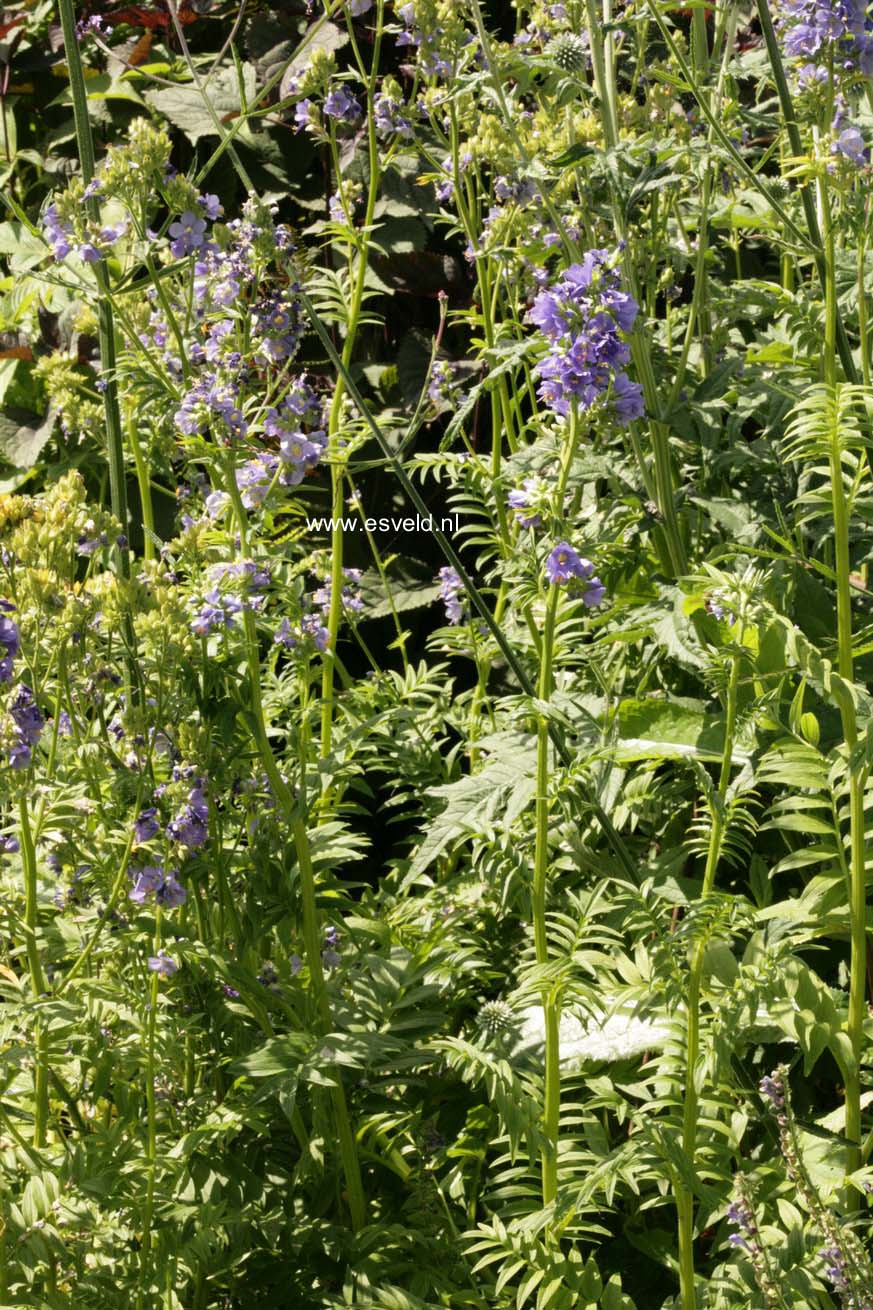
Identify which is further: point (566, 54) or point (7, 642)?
point (566, 54)

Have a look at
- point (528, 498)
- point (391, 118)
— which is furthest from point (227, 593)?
point (391, 118)

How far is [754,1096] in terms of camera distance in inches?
78.2

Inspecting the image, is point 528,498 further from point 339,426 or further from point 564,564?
point 339,426

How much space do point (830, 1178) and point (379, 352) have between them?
3.18m

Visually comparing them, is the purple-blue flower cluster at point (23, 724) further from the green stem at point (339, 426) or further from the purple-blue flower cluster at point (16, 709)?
the green stem at point (339, 426)

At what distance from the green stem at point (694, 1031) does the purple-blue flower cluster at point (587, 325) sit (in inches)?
16.3

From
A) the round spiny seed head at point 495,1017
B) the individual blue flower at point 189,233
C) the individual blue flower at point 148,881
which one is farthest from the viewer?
the individual blue flower at point 189,233

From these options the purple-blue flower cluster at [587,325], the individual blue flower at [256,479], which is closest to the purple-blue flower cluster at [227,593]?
the individual blue flower at [256,479]

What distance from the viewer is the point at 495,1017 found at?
6.69ft

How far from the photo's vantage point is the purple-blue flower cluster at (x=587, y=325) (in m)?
1.72

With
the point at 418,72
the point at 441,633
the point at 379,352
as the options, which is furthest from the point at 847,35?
the point at 379,352

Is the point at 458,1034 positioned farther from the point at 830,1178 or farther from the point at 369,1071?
the point at 830,1178

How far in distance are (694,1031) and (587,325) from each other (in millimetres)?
922

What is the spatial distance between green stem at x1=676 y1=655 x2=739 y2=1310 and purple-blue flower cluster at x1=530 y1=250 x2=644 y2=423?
1.36 feet
